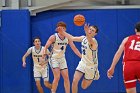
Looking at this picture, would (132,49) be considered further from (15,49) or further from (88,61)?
(15,49)

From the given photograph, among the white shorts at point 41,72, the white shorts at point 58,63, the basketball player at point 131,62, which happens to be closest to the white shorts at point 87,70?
the white shorts at point 58,63

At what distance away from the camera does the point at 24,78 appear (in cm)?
991

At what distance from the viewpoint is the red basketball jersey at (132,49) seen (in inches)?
210

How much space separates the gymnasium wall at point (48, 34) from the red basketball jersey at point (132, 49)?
15.7 feet

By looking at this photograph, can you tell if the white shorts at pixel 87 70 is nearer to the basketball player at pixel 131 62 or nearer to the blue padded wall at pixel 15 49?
the basketball player at pixel 131 62

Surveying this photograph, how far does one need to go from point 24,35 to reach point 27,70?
1116 millimetres

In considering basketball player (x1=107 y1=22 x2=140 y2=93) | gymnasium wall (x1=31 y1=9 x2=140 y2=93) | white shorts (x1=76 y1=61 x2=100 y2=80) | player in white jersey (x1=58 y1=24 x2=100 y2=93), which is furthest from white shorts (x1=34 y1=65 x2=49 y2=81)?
basketball player (x1=107 y1=22 x2=140 y2=93)

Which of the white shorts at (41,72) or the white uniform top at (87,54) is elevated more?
the white uniform top at (87,54)

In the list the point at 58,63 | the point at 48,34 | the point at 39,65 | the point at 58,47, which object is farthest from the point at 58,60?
the point at 48,34

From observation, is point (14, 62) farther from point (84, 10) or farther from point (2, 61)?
point (84, 10)

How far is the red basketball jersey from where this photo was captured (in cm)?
534

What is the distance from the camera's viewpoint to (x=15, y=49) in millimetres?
9977

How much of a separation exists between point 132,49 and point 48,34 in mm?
5227

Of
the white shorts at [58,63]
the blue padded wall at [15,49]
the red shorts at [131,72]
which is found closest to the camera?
the red shorts at [131,72]
